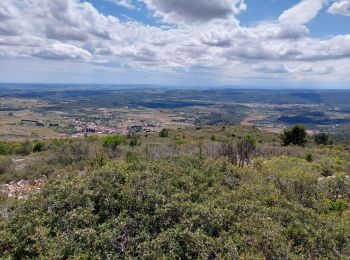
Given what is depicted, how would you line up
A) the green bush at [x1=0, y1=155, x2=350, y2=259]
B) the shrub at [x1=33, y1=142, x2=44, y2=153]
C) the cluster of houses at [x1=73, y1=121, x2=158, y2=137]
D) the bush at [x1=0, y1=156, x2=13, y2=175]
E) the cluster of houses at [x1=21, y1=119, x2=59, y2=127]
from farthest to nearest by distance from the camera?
the cluster of houses at [x1=21, y1=119, x2=59, y2=127]
the cluster of houses at [x1=73, y1=121, x2=158, y2=137]
the shrub at [x1=33, y1=142, x2=44, y2=153]
the bush at [x1=0, y1=156, x2=13, y2=175]
the green bush at [x1=0, y1=155, x2=350, y2=259]

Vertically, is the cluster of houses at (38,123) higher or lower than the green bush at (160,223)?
lower

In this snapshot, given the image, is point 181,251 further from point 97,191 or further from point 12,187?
point 12,187

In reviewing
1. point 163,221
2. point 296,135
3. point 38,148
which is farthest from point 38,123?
point 163,221

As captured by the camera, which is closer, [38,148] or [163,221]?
[163,221]

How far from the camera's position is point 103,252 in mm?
5262

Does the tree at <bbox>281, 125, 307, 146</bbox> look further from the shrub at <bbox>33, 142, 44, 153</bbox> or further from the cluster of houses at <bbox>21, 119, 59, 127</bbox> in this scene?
the cluster of houses at <bbox>21, 119, 59, 127</bbox>

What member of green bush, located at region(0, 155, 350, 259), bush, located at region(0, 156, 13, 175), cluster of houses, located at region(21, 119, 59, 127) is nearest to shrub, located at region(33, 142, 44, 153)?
bush, located at region(0, 156, 13, 175)

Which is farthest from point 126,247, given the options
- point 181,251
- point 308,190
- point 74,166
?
point 74,166

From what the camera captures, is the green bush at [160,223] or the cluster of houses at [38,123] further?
the cluster of houses at [38,123]

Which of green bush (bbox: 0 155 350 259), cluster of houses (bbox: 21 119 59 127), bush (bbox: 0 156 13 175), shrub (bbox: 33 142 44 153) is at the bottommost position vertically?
cluster of houses (bbox: 21 119 59 127)

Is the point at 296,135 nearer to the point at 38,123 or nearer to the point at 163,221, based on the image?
the point at 163,221

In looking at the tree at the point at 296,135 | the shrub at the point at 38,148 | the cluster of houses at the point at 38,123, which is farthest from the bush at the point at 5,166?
the cluster of houses at the point at 38,123

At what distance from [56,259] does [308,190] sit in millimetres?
7450

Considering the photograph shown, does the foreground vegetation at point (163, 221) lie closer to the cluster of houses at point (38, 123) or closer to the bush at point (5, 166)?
the bush at point (5, 166)
